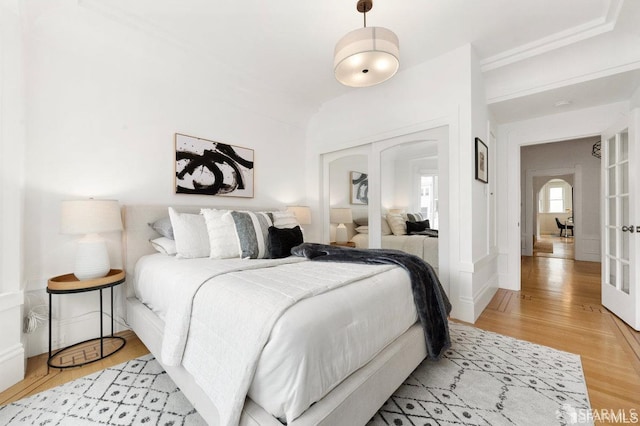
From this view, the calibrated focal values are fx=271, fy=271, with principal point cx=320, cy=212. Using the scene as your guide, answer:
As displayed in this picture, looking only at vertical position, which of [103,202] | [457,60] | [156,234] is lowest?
[156,234]

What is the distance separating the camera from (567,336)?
7.54ft

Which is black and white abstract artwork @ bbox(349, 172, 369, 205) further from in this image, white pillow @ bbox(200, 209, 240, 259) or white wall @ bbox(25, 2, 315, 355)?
white pillow @ bbox(200, 209, 240, 259)

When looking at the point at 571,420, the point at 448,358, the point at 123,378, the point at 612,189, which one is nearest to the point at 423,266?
the point at 448,358

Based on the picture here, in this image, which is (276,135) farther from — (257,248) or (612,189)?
(612,189)

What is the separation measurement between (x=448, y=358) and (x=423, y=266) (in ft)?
2.32

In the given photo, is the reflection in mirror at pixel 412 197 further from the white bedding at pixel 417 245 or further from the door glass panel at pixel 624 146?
the door glass panel at pixel 624 146

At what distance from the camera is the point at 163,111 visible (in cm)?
271

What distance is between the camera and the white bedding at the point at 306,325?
98 centimetres

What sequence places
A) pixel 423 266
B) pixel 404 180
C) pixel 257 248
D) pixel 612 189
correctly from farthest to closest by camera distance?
pixel 404 180
pixel 612 189
pixel 257 248
pixel 423 266

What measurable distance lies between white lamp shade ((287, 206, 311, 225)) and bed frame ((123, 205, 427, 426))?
6.55 feet

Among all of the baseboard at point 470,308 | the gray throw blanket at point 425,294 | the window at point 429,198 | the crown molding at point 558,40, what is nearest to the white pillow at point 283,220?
the gray throw blanket at point 425,294

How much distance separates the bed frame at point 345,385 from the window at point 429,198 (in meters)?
1.51

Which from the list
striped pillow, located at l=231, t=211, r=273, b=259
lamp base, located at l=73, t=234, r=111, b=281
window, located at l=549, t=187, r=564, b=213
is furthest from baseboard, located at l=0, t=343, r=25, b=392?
window, located at l=549, t=187, r=564, b=213

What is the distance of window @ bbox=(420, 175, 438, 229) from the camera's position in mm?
2918
